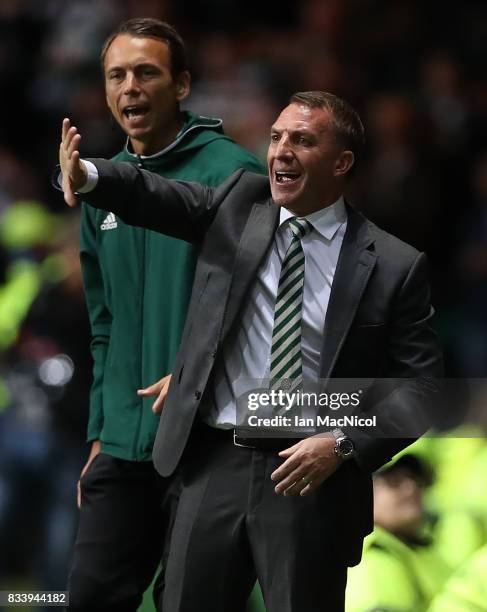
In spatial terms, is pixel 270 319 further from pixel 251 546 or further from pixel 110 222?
pixel 110 222

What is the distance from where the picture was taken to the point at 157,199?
3.87m

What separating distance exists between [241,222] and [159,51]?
70 cm

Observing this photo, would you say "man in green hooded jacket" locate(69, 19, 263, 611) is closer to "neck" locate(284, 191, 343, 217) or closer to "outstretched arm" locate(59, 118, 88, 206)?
"neck" locate(284, 191, 343, 217)

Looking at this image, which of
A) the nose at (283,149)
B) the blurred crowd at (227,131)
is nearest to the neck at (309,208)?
A: the nose at (283,149)

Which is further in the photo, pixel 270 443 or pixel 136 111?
pixel 136 111

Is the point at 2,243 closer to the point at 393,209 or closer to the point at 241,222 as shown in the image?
the point at 393,209

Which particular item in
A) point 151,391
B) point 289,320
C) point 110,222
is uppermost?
point 110,222

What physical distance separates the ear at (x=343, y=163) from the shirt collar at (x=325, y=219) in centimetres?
8

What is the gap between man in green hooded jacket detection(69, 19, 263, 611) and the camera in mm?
4195

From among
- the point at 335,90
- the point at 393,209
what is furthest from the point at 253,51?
the point at 393,209

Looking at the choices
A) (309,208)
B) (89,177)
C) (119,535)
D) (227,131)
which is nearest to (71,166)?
(89,177)

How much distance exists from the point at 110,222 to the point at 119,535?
2.91ft

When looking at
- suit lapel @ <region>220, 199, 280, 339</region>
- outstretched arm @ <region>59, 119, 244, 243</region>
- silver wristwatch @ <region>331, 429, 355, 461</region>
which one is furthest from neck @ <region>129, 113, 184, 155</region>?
silver wristwatch @ <region>331, 429, 355, 461</region>

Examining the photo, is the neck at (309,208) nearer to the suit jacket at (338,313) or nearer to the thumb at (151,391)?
the suit jacket at (338,313)
